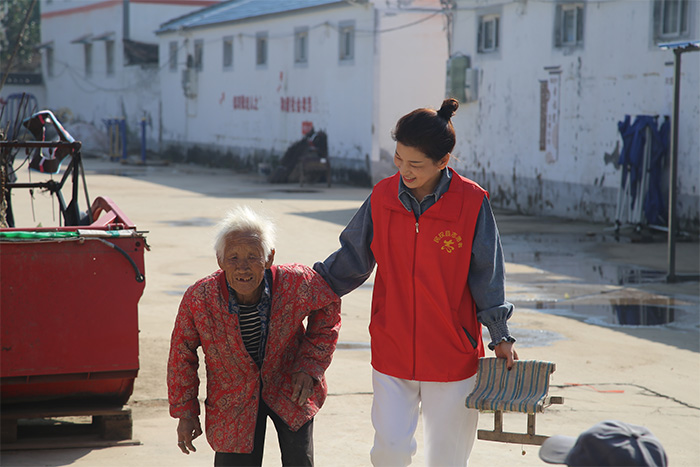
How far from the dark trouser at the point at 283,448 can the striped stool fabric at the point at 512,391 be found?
0.59 meters

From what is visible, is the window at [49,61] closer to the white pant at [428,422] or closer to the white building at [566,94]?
the white building at [566,94]

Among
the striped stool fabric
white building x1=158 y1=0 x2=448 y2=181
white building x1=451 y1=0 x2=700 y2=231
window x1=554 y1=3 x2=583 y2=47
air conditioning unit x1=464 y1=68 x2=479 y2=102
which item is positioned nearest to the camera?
the striped stool fabric

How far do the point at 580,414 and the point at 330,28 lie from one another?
1819 centimetres

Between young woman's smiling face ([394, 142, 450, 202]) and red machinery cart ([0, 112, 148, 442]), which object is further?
red machinery cart ([0, 112, 148, 442])

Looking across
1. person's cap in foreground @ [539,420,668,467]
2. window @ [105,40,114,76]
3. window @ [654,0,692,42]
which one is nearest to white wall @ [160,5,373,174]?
window @ [105,40,114,76]

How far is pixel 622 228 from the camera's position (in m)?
13.0

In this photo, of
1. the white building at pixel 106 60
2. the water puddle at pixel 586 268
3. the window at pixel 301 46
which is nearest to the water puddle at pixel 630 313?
the water puddle at pixel 586 268

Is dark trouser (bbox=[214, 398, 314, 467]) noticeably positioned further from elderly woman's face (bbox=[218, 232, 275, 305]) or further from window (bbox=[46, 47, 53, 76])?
window (bbox=[46, 47, 53, 76])

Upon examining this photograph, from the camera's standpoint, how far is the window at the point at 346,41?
21.4m

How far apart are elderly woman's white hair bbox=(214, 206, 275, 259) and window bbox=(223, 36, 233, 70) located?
25028mm

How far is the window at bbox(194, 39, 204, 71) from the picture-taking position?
2927cm

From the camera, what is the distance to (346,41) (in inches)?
854

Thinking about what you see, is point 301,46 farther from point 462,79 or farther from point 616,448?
point 616,448

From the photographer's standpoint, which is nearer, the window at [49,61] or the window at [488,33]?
the window at [488,33]
